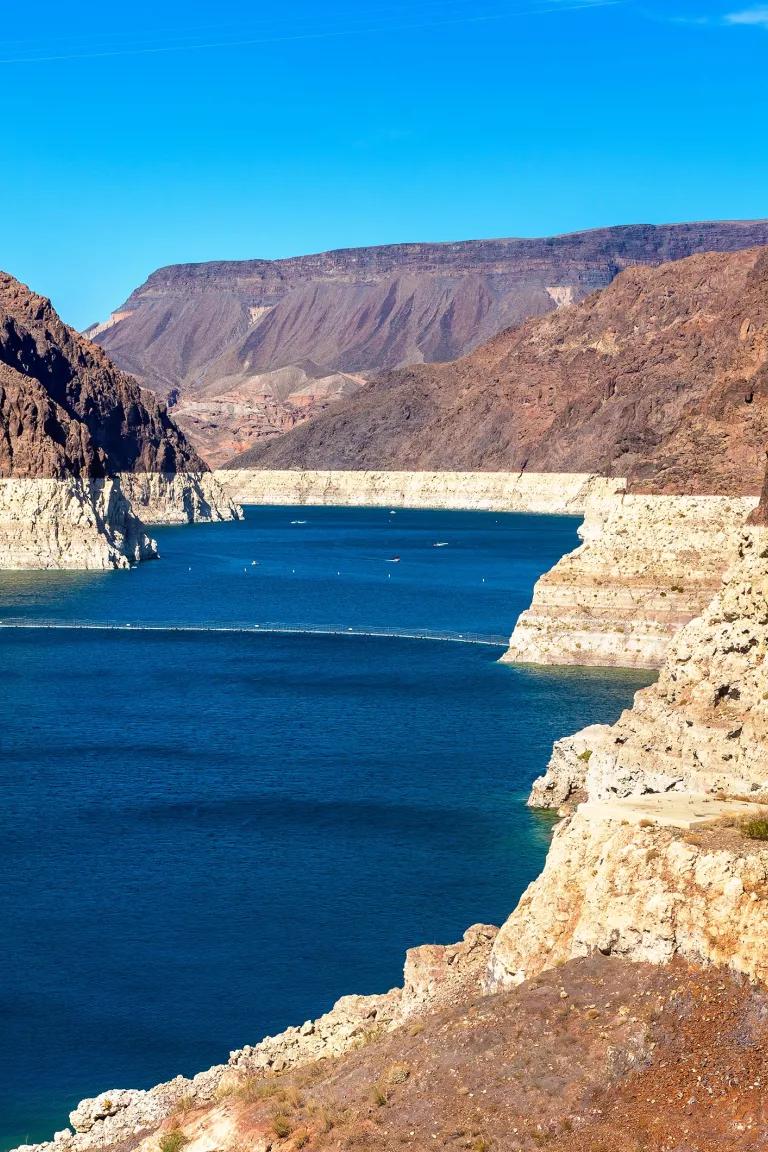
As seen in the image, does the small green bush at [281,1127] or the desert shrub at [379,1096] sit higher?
the desert shrub at [379,1096]

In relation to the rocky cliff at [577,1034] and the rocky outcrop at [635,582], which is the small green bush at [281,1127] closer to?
the rocky cliff at [577,1034]

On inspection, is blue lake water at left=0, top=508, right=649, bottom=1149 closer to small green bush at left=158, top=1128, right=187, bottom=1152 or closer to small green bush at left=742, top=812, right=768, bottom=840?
small green bush at left=158, top=1128, right=187, bottom=1152

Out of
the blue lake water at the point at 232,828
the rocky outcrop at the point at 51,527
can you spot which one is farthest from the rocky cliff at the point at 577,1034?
the rocky outcrop at the point at 51,527

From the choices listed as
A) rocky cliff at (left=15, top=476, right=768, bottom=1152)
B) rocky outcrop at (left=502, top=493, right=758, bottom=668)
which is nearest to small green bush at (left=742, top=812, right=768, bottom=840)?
rocky cliff at (left=15, top=476, right=768, bottom=1152)

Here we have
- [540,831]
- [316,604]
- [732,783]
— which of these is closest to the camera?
[732,783]

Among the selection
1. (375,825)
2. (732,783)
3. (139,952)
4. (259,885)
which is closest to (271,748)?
(375,825)

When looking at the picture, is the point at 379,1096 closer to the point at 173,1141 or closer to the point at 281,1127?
the point at 281,1127

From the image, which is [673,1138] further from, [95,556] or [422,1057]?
[95,556]
